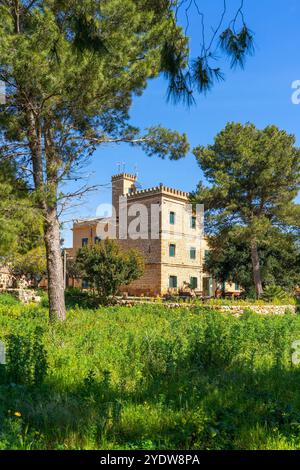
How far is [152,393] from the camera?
545 cm

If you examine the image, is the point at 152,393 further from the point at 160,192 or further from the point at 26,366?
the point at 160,192

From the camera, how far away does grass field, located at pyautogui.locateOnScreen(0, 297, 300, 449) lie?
3.94 m

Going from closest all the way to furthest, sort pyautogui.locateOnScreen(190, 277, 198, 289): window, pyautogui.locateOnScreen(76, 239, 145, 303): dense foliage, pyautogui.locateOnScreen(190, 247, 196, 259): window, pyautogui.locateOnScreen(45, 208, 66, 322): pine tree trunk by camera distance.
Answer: pyautogui.locateOnScreen(45, 208, 66, 322): pine tree trunk → pyautogui.locateOnScreen(76, 239, 145, 303): dense foliage → pyautogui.locateOnScreen(190, 277, 198, 289): window → pyautogui.locateOnScreen(190, 247, 196, 259): window

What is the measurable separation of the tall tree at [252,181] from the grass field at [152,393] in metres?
16.0

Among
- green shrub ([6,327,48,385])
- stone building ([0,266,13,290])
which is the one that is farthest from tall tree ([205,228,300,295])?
green shrub ([6,327,48,385])

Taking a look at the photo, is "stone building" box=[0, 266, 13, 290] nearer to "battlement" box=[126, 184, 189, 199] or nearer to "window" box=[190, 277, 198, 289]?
"battlement" box=[126, 184, 189, 199]

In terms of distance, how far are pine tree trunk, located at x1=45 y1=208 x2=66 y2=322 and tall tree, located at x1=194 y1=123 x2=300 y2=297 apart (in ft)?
43.6

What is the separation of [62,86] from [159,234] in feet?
76.8

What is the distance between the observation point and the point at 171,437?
398 cm

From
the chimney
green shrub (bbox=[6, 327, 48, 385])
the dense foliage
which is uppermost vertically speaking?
the chimney

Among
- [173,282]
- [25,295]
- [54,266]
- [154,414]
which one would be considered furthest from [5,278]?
[154,414]

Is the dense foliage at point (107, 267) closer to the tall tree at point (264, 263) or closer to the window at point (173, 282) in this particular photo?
the tall tree at point (264, 263)

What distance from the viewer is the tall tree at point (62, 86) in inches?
395
